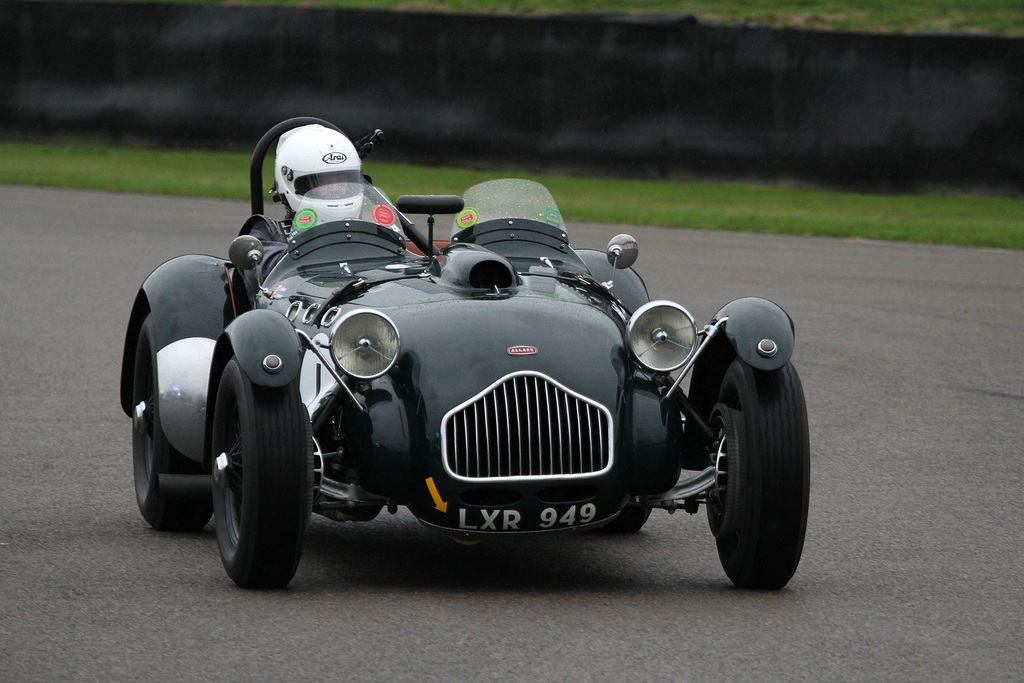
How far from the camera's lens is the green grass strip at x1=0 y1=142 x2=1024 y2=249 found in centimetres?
1762

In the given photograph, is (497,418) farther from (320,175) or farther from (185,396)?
(320,175)

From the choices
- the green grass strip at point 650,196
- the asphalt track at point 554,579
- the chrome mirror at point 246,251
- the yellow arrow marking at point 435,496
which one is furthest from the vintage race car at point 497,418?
the green grass strip at point 650,196

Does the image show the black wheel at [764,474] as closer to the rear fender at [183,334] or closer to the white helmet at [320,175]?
the rear fender at [183,334]

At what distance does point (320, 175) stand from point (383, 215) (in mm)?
376

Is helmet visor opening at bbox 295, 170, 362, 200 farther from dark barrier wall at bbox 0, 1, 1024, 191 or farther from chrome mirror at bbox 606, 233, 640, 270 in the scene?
dark barrier wall at bbox 0, 1, 1024, 191

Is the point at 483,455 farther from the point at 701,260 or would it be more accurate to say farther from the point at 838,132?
the point at 838,132

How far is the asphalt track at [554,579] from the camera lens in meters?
4.38

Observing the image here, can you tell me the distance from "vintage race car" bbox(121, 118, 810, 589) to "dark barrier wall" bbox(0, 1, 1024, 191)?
14.3 metres

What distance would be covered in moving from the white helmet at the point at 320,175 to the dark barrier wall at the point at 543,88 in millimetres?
13182

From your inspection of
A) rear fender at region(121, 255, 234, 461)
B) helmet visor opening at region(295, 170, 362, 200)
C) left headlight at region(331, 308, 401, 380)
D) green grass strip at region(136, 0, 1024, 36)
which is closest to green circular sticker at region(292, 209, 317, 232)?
helmet visor opening at region(295, 170, 362, 200)

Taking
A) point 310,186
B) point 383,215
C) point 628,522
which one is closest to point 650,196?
point 310,186

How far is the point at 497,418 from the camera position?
4.89m

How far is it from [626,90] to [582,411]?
15.3 m

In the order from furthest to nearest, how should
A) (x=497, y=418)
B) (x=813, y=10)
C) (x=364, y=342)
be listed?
(x=813, y=10) → (x=364, y=342) → (x=497, y=418)
